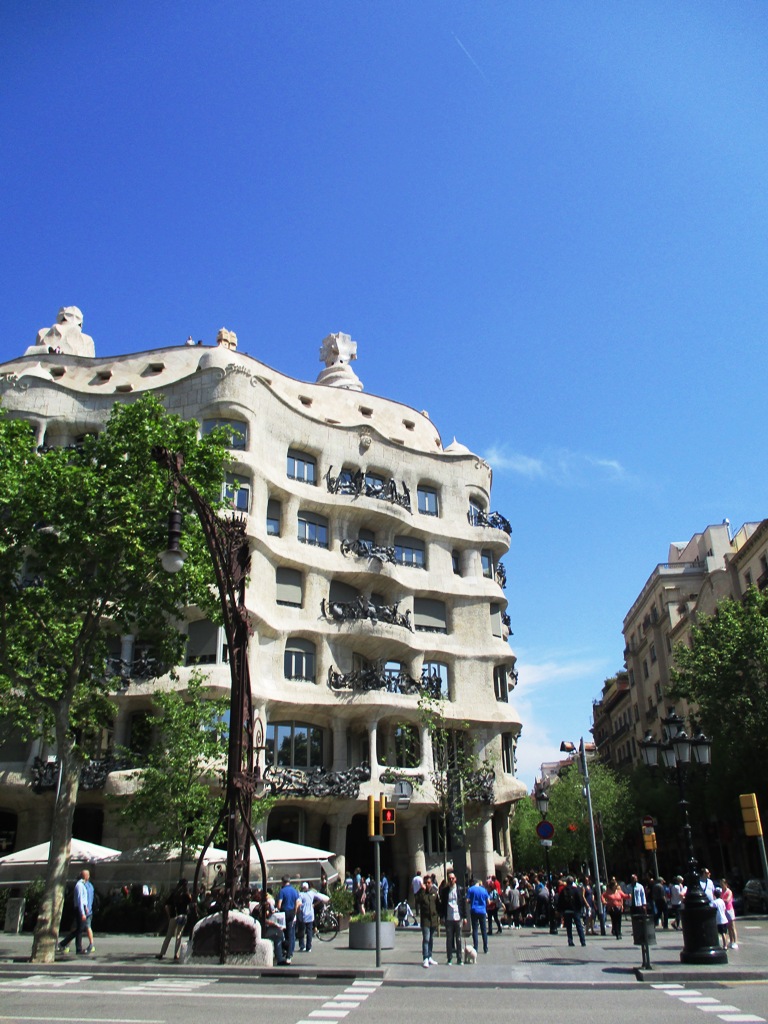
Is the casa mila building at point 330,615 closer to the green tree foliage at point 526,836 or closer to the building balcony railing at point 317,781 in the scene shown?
the building balcony railing at point 317,781

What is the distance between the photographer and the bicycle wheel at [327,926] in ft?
78.9

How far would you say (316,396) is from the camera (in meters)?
40.3

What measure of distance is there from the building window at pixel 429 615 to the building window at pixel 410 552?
1610 mm

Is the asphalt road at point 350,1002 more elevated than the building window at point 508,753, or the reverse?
the building window at point 508,753

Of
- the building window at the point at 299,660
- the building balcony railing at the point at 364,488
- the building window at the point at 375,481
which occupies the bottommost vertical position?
the building window at the point at 299,660

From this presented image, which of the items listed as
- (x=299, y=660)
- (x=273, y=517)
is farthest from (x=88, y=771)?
(x=273, y=517)

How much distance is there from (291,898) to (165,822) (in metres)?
7.69

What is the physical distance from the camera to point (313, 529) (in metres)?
35.6

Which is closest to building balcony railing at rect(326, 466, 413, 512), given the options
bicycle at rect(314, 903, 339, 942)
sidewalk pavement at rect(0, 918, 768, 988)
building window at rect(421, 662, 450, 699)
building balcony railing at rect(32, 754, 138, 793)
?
building window at rect(421, 662, 450, 699)

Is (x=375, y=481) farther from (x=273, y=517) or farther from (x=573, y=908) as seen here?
(x=573, y=908)

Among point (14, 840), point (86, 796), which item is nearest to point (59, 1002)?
point (86, 796)

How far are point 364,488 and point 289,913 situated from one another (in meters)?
20.9

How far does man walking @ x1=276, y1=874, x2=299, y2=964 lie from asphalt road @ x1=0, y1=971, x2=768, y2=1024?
2875 mm

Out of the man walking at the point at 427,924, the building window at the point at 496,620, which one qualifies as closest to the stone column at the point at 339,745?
the building window at the point at 496,620
